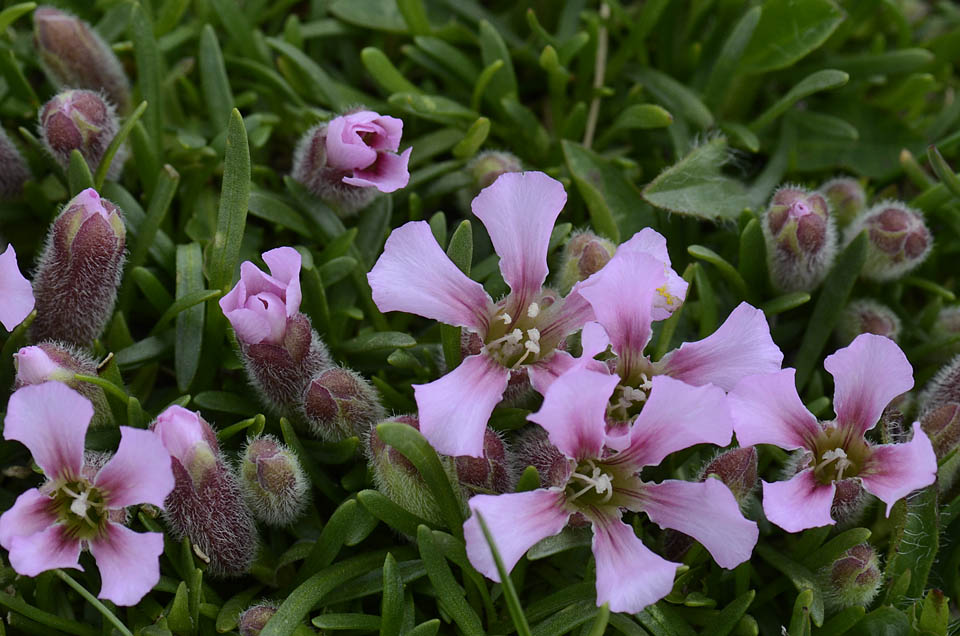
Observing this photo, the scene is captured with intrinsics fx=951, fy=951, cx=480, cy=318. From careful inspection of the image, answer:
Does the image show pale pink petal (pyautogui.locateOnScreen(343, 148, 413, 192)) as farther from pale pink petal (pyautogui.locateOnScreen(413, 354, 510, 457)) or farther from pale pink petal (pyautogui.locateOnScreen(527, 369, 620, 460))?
pale pink petal (pyautogui.locateOnScreen(527, 369, 620, 460))

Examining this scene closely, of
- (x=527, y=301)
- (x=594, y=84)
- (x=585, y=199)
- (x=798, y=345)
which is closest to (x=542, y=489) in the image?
(x=527, y=301)

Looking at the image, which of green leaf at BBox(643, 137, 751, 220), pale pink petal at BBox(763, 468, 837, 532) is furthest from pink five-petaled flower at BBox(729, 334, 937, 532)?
green leaf at BBox(643, 137, 751, 220)

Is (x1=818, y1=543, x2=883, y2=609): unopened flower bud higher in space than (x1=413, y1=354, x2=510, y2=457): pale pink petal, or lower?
lower

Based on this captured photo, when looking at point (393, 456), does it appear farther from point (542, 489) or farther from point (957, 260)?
point (957, 260)

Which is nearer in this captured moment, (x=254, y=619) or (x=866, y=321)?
(x=254, y=619)

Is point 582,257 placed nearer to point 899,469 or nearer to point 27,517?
point 899,469

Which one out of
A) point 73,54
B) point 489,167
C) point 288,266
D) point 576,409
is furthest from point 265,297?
point 73,54

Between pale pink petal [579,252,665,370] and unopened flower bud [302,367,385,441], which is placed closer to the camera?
pale pink petal [579,252,665,370]
